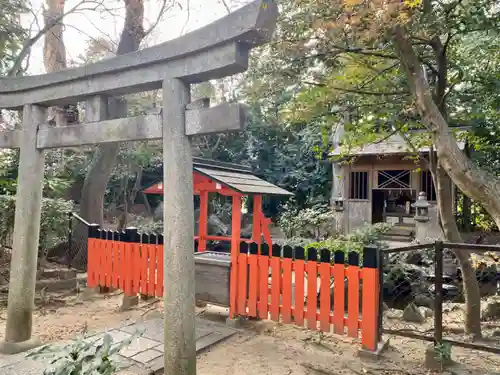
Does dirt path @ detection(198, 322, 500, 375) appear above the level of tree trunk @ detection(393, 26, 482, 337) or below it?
below

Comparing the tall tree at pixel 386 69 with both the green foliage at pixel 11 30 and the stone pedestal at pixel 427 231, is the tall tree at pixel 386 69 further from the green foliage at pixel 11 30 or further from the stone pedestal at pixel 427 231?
the stone pedestal at pixel 427 231

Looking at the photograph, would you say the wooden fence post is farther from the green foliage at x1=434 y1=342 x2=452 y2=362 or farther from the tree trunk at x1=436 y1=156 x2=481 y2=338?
the tree trunk at x1=436 y1=156 x2=481 y2=338

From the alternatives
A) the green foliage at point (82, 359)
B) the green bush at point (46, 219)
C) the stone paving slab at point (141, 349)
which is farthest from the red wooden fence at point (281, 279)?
the green foliage at point (82, 359)

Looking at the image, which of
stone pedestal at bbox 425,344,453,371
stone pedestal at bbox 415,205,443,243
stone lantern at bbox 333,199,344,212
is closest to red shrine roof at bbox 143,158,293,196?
stone pedestal at bbox 425,344,453,371

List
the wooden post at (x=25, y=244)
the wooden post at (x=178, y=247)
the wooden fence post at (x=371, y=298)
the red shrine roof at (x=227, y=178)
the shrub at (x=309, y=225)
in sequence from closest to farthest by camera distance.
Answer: the wooden post at (x=178, y=247) < the wooden fence post at (x=371, y=298) < the wooden post at (x=25, y=244) < the red shrine roof at (x=227, y=178) < the shrub at (x=309, y=225)

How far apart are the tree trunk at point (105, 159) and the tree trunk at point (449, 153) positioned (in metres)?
8.02

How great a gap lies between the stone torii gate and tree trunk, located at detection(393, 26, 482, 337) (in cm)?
192

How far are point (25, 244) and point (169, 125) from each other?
264cm

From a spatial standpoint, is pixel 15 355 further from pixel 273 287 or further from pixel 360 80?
pixel 360 80

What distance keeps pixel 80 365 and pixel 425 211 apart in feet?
35.3

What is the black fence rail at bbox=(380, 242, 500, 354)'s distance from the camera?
4113 mm

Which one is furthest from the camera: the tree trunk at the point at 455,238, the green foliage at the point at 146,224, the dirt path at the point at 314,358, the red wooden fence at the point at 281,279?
the green foliage at the point at 146,224

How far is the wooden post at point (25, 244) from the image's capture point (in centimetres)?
448

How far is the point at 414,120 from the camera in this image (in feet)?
18.0
